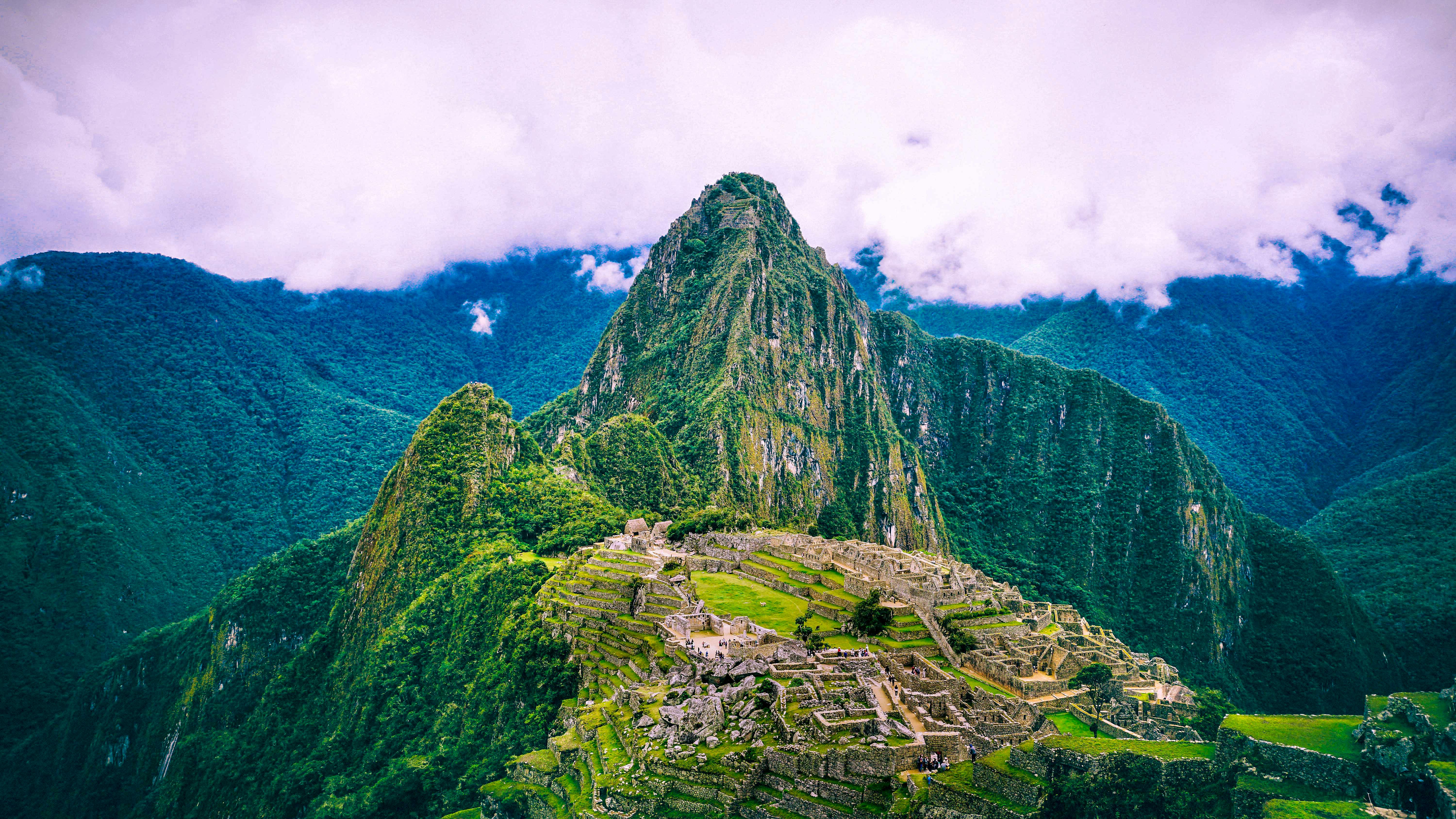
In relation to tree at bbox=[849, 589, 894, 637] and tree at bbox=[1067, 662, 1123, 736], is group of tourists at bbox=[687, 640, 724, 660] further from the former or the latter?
tree at bbox=[1067, 662, 1123, 736]

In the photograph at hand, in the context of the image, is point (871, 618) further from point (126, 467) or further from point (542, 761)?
point (126, 467)

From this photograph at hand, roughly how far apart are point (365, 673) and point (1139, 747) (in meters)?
63.3

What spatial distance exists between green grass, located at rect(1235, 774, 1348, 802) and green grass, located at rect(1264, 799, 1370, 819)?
269 millimetres

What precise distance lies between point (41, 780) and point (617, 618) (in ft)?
308

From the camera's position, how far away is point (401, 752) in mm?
57188

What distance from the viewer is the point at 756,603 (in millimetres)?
49219

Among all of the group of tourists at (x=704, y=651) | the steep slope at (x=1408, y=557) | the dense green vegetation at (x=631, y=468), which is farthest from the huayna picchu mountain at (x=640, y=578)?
the steep slope at (x=1408, y=557)

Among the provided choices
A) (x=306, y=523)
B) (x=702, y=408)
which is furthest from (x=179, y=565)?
(x=702, y=408)

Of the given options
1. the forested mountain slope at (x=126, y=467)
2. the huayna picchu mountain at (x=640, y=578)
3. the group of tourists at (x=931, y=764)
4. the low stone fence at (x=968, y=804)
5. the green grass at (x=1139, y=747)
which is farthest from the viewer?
the forested mountain slope at (x=126, y=467)

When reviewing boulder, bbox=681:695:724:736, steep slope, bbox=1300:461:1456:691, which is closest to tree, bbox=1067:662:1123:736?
boulder, bbox=681:695:724:736

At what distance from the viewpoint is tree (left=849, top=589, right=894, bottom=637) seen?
4438 cm

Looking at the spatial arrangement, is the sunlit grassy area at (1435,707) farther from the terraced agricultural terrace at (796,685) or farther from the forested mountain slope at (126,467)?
the forested mountain slope at (126,467)

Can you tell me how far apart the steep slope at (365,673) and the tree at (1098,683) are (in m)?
27.8

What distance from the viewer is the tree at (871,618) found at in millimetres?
44375
